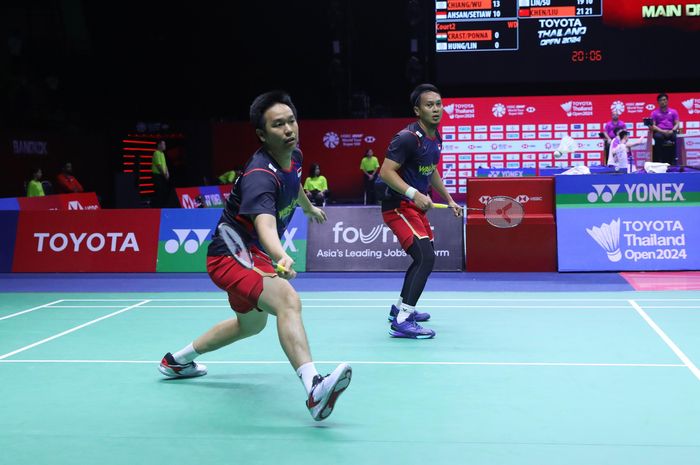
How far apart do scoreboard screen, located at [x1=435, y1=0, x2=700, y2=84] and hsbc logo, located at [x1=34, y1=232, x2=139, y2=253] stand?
35.2 feet

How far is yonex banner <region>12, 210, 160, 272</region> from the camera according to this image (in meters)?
10.9

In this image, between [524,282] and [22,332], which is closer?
[22,332]

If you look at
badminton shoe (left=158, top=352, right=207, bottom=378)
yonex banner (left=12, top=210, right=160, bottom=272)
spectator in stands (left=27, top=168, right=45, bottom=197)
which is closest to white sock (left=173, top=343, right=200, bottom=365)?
badminton shoe (left=158, top=352, right=207, bottom=378)

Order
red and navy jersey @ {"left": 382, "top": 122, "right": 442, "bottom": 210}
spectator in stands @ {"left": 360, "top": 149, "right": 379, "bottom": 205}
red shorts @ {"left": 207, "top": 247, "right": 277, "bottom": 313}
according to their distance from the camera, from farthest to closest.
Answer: spectator in stands @ {"left": 360, "top": 149, "right": 379, "bottom": 205}
red and navy jersey @ {"left": 382, "top": 122, "right": 442, "bottom": 210}
red shorts @ {"left": 207, "top": 247, "right": 277, "bottom": 313}

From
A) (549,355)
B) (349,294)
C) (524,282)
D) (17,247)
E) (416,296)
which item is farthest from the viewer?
(17,247)

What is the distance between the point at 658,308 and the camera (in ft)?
24.4

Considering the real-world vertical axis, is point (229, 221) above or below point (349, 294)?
above

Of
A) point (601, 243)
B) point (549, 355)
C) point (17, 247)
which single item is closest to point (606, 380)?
point (549, 355)

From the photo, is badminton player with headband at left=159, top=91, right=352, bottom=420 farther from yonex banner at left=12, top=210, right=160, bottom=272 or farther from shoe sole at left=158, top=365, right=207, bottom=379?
yonex banner at left=12, top=210, right=160, bottom=272

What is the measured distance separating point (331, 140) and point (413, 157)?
19.7 m

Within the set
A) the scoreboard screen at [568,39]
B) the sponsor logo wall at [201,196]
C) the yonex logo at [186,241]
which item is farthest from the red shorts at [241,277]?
the scoreboard screen at [568,39]

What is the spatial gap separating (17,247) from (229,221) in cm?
778

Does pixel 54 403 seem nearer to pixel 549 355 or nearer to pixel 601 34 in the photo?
pixel 549 355

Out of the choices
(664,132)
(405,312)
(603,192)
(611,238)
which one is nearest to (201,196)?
(664,132)
